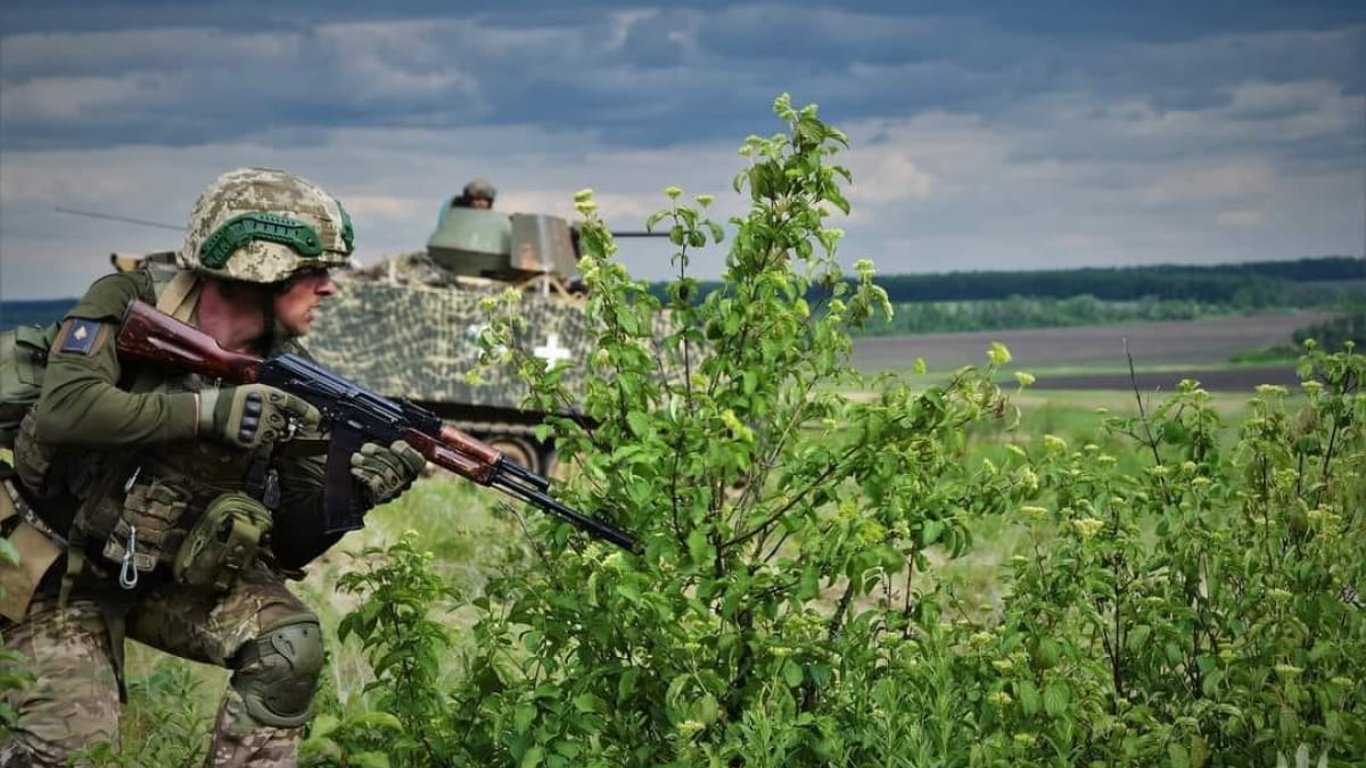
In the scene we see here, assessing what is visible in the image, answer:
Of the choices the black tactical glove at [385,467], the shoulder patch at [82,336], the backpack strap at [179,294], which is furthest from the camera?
the backpack strap at [179,294]

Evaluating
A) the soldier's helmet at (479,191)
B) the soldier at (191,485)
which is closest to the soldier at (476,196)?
the soldier's helmet at (479,191)

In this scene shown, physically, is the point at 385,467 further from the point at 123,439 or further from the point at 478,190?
the point at 478,190

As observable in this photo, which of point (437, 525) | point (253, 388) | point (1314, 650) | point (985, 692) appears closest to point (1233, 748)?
point (1314, 650)

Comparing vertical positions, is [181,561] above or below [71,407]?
below

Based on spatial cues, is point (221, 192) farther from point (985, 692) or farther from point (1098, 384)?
point (1098, 384)

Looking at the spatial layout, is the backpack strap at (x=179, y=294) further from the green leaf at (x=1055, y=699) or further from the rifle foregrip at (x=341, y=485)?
the green leaf at (x=1055, y=699)

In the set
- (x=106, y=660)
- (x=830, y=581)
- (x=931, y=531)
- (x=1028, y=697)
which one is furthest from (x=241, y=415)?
(x=1028, y=697)

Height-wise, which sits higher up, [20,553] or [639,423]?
[639,423]

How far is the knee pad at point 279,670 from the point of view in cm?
531

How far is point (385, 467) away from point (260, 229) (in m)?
0.75

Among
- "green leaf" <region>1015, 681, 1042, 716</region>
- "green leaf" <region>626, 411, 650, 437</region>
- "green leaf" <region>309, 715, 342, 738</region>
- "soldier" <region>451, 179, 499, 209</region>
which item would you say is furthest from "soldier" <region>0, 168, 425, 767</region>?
"soldier" <region>451, 179, 499, 209</region>

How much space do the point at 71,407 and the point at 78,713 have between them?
899 mm

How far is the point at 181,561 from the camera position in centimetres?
526

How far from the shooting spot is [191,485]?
5.44 metres
